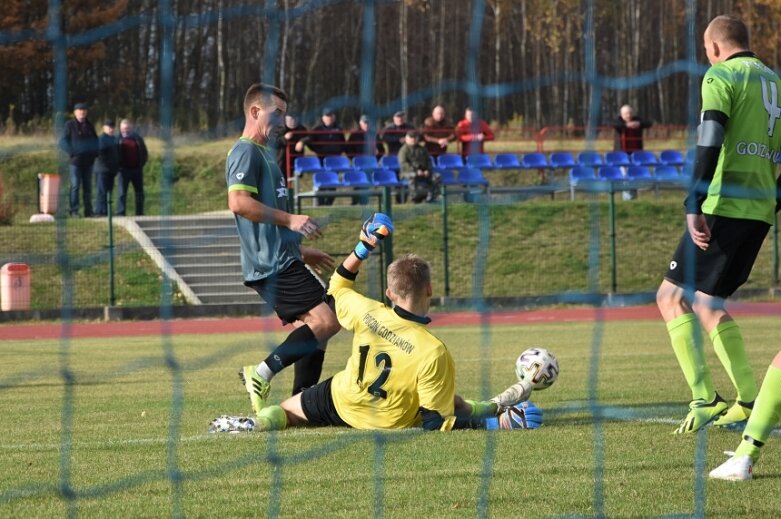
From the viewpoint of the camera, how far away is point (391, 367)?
20.8ft

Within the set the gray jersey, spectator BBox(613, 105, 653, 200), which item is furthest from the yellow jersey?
spectator BBox(613, 105, 653, 200)

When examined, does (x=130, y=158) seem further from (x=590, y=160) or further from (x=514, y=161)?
(x=590, y=160)

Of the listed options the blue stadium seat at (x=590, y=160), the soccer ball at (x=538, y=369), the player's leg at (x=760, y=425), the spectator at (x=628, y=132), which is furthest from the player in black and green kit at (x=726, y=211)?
the blue stadium seat at (x=590, y=160)

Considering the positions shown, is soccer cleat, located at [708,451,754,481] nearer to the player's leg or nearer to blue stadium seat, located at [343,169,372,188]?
the player's leg

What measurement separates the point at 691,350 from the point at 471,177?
19.4 meters

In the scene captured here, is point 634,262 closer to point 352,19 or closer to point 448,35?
point 352,19

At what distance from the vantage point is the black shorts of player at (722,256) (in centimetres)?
633

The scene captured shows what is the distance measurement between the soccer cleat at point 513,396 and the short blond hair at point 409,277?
3.18ft

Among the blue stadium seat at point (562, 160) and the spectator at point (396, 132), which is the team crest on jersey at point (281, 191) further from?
the blue stadium seat at point (562, 160)

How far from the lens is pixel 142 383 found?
9.69 meters

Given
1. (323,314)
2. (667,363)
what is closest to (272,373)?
(323,314)

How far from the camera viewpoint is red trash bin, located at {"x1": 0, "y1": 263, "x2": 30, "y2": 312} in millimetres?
18719

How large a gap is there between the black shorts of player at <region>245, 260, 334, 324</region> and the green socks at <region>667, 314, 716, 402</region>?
193 cm

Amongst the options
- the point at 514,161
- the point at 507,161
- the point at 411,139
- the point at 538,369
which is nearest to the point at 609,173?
the point at 514,161
